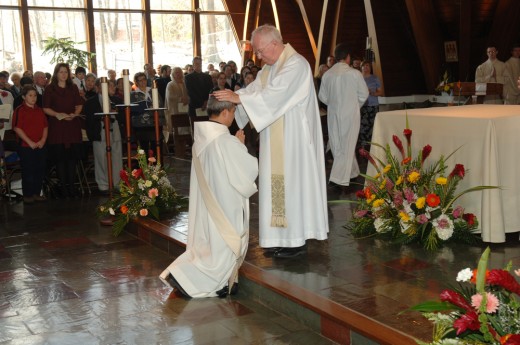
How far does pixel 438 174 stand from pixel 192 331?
7.94 feet

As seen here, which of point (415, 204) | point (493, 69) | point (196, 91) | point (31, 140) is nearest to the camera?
point (415, 204)

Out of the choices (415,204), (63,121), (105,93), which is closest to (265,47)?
(415,204)

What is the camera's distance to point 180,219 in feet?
20.7

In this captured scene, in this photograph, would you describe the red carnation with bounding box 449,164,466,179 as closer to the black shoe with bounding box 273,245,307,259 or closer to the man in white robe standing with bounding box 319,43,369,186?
the black shoe with bounding box 273,245,307,259

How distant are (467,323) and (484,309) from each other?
70 mm

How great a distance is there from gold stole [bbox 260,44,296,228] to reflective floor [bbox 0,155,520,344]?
31 cm

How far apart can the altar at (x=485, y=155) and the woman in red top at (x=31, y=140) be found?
14.8 feet

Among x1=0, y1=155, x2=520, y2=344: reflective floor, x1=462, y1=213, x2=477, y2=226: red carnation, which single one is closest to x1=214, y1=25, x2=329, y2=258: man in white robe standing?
x1=0, y1=155, x2=520, y2=344: reflective floor

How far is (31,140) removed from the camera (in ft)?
26.0

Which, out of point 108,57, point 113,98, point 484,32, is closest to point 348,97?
point 113,98

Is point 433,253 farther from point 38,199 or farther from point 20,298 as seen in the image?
point 38,199

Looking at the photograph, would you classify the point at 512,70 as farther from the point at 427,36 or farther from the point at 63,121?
the point at 63,121

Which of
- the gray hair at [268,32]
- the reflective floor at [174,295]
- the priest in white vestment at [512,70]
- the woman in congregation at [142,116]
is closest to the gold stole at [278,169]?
the gray hair at [268,32]

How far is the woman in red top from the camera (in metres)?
7.91
